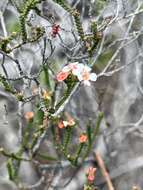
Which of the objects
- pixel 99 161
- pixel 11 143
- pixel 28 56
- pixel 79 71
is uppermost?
pixel 11 143

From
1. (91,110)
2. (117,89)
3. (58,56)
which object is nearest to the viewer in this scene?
(58,56)

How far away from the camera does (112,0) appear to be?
2.08 metres

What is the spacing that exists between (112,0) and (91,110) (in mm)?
1353

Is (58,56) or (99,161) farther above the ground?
(58,56)

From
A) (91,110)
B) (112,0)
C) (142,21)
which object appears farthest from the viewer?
(91,110)

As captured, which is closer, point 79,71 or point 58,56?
point 79,71

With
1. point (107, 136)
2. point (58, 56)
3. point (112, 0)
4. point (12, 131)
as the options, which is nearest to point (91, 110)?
point (107, 136)

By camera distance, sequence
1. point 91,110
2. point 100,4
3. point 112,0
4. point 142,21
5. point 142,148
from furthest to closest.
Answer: point 142,148, point 91,110, point 142,21, point 100,4, point 112,0

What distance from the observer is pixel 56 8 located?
7.86 feet

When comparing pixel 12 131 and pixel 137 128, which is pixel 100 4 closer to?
pixel 137 128

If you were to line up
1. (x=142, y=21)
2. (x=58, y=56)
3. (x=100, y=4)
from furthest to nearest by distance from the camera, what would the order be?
(x=58, y=56) < (x=142, y=21) < (x=100, y=4)

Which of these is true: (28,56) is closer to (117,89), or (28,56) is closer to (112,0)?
(112,0)

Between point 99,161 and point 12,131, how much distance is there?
3.22 ft

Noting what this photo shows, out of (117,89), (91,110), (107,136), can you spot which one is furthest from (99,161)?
(117,89)
